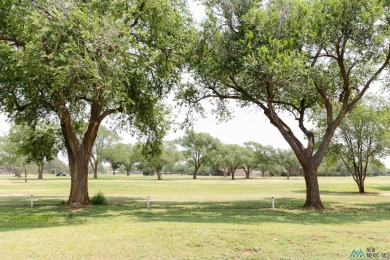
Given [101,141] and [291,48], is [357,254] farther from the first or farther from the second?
[101,141]

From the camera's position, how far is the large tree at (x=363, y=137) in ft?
140

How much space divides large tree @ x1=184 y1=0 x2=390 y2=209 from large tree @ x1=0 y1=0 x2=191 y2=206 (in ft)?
9.74

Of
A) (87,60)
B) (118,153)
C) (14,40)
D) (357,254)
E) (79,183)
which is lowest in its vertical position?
(357,254)

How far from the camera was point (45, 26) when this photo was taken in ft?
53.4

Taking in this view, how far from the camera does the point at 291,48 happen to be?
72.0 ft

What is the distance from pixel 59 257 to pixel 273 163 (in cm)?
11768

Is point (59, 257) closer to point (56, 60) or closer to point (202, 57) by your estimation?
point (56, 60)

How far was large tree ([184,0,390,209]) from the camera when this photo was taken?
811 inches

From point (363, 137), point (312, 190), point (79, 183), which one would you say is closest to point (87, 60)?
point (79, 183)

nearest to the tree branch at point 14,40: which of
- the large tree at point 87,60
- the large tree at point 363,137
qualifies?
the large tree at point 87,60

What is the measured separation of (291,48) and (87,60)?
12347 mm

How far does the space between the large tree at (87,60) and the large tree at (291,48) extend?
9.74 ft

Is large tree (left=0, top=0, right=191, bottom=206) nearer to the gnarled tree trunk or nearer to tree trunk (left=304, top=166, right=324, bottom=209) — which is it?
the gnarled tree trunk

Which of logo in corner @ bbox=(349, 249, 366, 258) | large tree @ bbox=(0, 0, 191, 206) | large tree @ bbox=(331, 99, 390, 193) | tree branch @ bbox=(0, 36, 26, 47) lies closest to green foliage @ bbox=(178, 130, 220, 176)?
large tree @ bbox=(331, 99, 390, 193)
